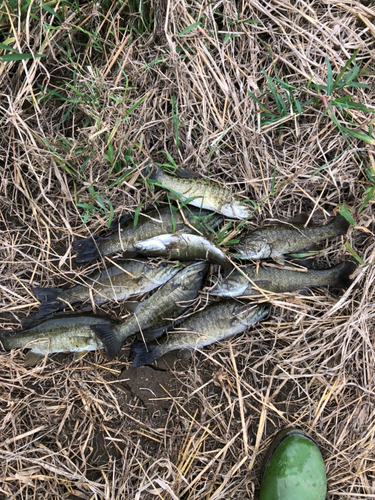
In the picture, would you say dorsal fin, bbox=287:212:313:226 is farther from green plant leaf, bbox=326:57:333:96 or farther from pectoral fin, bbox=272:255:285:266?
green plant leaf, bbox=326:57:333:96

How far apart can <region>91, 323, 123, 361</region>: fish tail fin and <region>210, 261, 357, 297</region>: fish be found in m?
0.90

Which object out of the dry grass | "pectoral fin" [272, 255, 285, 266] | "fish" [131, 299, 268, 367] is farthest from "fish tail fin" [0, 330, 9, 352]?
"pectoral fin" [272, 255, 285, 266]

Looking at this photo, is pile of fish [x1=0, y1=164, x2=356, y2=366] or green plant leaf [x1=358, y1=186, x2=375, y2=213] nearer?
green plant leaf [x1=358, y1=186, x2=375, y2=213]

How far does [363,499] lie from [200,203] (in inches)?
113

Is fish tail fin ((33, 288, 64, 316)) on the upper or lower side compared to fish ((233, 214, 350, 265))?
lower

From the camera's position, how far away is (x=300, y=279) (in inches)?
125

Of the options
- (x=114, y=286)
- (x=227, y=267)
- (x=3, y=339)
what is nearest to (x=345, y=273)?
(x=227, y=267)

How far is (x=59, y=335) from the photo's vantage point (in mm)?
3139

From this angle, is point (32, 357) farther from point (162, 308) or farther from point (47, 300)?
point (162, 308)

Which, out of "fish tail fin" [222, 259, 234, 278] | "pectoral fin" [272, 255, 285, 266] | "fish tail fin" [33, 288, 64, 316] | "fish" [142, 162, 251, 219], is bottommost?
"fish tail fin" [33, 288, 64, 316]

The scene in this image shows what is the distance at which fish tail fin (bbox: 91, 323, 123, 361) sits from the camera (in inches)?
122

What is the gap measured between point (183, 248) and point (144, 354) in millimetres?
952

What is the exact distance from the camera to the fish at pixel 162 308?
3131 millimetres

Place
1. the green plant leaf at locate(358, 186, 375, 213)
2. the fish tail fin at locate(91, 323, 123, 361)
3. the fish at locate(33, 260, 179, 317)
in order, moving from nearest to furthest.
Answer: the green plant leaf at locate(358, 186, 375, 213)
the fish tail fin at locate(91, 323, 123, 361)
the fish at locate(33, 260, 179, 317)
